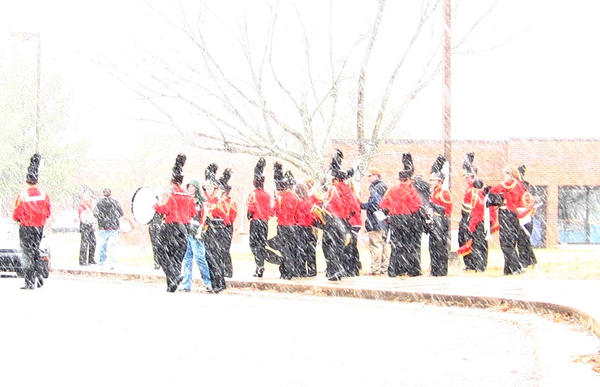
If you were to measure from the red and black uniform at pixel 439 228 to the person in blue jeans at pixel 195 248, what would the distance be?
410 centimetres

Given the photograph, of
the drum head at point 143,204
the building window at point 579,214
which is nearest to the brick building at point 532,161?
the building window at point 579,214

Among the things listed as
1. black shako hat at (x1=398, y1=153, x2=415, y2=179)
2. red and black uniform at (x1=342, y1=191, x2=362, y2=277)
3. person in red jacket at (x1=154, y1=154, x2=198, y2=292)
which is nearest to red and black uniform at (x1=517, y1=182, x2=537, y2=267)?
black shako hat at (x1=398, y1=153, x2=415, y2=179)

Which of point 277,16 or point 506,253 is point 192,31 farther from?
point 506,253

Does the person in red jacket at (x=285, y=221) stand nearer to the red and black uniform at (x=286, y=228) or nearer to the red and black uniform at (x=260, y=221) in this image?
the red and black uniform at (x=286, y=228)

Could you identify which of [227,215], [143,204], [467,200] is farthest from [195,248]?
[467,200]

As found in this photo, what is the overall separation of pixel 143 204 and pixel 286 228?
4.13m

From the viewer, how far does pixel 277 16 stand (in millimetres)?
24859

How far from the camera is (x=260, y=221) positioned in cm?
1975

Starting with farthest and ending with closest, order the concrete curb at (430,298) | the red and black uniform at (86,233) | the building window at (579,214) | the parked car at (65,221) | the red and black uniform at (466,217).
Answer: the parked car at (65,221) < the building window at (579,214) < the red and black uniform at (86,233) < the red and black uniform at (466,217) < the concrete curb at (430,298)

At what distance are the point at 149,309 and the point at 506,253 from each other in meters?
7.76

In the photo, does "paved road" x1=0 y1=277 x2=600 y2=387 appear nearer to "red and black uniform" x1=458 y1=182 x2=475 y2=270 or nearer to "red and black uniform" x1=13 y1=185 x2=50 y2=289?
"red and black uniform" x1=13 y1=185 x2=50 y2=289

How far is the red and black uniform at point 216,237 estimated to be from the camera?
17750mm

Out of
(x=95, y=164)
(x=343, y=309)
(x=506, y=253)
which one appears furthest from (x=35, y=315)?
(x=95, y=164)

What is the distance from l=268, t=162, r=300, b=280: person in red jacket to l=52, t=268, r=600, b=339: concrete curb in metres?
0.83
